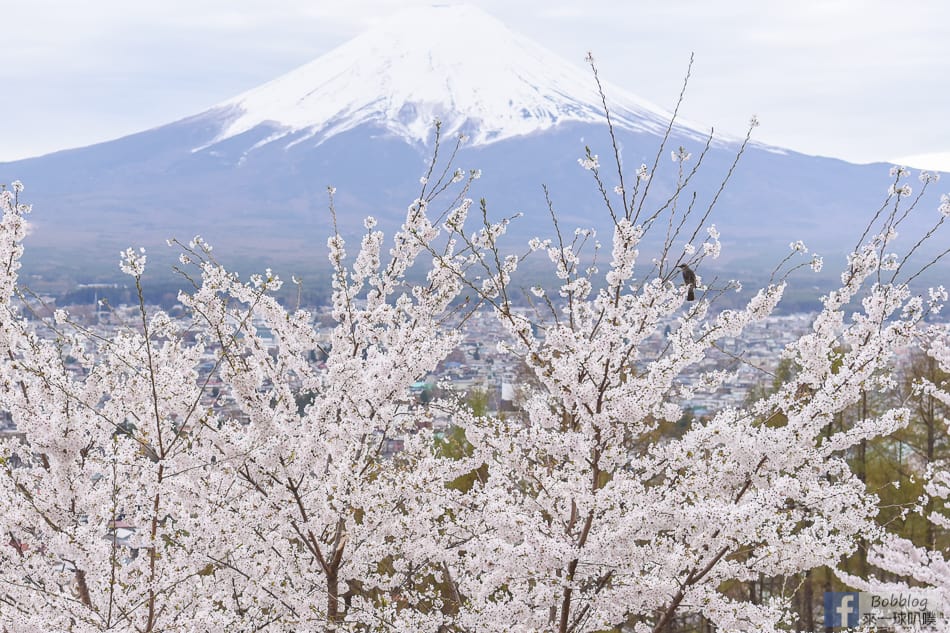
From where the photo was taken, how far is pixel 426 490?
4887 mm

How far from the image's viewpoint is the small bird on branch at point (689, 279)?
156 inches

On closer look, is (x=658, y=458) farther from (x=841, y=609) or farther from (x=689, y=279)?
(x=841, y=609)

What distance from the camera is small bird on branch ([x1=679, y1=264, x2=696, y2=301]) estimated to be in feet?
13.0

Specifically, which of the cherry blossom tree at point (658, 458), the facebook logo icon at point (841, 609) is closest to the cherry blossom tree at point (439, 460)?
the cherry blossom tree at point (658, 458)

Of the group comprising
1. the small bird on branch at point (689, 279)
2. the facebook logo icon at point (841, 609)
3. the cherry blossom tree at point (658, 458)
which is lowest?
the facebook logo icon at point (841, 609)

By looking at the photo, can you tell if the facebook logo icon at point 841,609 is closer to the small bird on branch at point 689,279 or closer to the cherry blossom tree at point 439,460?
the cherry blossom tree at point 439,460

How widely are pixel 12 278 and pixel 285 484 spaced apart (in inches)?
79.3

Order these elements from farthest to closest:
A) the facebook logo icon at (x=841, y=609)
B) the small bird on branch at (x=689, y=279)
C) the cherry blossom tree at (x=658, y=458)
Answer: the facebook logo icon at (x=841, y=609) < the small bird on branch at (x=689, y=279) < the cherry blossom tree at (x=658, y=458)

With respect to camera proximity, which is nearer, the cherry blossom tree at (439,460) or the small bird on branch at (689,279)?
the cherry blossom tree at (439,460)

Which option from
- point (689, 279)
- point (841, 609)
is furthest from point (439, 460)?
point (841, 609)

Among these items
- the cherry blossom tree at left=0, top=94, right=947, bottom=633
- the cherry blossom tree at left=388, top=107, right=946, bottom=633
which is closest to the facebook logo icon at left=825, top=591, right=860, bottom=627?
the cherry blossom tree at left=0, top=94, right=947, bottom=633

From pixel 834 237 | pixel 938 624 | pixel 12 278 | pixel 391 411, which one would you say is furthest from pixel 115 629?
pixel 834 237

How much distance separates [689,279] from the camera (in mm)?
4043

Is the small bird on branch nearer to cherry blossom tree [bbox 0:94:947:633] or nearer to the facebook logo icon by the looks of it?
cherry blossom tree [bbox 0:94:947:633]
